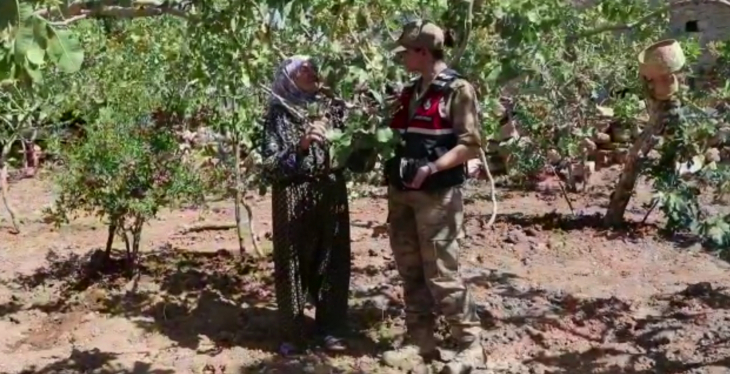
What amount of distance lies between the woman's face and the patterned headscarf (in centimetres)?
1

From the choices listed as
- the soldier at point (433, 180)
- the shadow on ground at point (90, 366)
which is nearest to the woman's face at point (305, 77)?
the soldier at point (433, 180)

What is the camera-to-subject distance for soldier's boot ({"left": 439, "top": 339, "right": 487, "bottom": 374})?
4570 mm

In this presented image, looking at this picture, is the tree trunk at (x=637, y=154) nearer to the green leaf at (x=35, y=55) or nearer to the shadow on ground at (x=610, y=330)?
the shadow on ground at (x=610, y=330)

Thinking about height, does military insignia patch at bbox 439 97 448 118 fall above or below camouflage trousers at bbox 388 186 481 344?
above

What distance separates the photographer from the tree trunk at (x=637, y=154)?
6.72 metres

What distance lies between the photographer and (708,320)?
530 centimetres

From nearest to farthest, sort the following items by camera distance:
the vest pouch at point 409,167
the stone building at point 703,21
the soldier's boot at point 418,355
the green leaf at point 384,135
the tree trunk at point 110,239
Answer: the green leaf at point 384,135, the vest pouch at point 409,167, the soldier's boot at point 418,355, the tree trunk at point 110,239, the stone building at point 703,21

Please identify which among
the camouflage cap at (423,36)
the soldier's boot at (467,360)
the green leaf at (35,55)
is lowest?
the soldier's boot at (467,360)

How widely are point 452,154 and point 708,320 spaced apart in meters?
1.84

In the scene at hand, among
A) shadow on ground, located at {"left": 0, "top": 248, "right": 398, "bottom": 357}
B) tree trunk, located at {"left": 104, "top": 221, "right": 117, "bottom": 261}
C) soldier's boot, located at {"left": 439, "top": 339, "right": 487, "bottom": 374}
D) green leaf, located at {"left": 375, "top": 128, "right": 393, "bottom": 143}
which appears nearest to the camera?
green leaf, located at {"left": 375, "top": 128, "right": 393, "bottom": 143}

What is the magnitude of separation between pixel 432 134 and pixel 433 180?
0.62ft

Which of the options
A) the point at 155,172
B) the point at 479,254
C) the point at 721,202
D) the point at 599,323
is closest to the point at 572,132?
the point at 721,202

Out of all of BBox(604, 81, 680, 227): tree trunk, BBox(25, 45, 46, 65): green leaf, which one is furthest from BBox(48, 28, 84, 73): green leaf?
BBox(604, 81, 680, 227): tree trunk

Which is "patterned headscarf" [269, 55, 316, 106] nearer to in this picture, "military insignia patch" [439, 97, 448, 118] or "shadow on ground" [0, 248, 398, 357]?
"military insignia patch" [439, 97, 448, 118]
